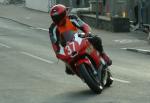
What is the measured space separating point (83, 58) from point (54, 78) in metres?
2.75

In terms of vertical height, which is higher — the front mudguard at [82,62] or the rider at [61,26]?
the rider at [61,26]

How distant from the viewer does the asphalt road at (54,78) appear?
1119cm

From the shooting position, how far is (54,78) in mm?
14117

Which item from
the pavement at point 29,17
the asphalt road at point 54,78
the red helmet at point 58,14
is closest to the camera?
the asphalt road at point 54,78

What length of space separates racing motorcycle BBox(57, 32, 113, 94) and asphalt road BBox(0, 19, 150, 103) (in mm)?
292

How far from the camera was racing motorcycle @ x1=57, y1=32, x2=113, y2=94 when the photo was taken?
37.3 feet

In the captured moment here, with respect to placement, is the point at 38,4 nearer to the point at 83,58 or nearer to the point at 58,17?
the point at 58,17

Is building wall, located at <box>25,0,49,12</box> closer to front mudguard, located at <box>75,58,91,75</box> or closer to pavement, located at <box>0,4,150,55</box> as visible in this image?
pavement, located at <box>0,4,150,55</box>

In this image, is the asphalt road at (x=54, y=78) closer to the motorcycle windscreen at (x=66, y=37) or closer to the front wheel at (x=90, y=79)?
the front wheel at (x=90, y=79)

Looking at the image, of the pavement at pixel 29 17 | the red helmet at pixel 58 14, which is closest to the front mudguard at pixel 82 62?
the red helmet at pixel 58 14

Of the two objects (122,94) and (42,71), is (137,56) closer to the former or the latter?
(42,71)

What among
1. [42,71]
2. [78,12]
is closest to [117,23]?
[78,12]

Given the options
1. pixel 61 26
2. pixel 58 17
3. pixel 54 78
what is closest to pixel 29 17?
pixel 54 78

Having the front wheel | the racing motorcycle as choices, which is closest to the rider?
the racing motorcycle
